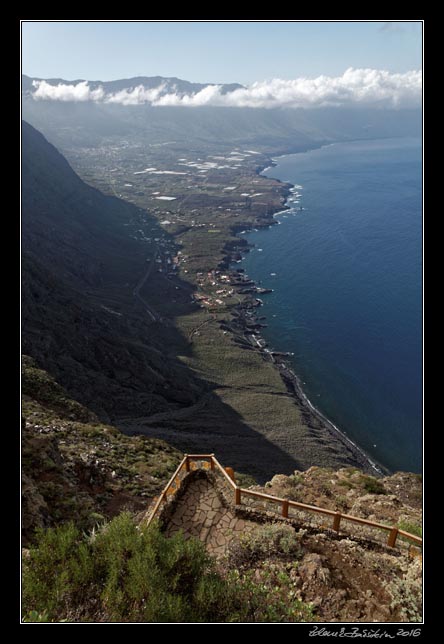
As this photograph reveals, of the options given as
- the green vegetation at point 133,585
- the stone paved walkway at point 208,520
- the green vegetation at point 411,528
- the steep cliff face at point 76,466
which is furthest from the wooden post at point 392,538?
the steep cliff face at point 76,466

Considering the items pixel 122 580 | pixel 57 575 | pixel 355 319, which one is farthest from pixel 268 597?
pixel 355 319

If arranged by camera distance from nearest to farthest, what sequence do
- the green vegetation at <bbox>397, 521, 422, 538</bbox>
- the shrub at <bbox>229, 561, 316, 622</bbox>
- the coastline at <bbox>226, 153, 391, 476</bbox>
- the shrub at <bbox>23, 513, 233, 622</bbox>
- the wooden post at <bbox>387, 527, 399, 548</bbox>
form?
the shrub at <bbox>23, 513, 233, 622</bbox> → the shrub at <bbox>229, 561, 316, 622</bbox> → the wooden post at <bbox>387, 527, 399, 548</bbox> → the green vegetation at <bbox>397, 521, 422, 538</bbox> → the coastline at <bbox>226, 153, 391, 476</bbox>


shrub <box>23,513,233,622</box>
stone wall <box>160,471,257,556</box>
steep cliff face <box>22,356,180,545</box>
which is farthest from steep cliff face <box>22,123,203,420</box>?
shrub <box>23,513,233,622</box>

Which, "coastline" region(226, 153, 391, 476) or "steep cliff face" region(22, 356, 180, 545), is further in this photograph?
"coastline" region(226, 153, 391, 476)

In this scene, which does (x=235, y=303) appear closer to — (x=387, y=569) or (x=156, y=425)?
(x=156, y=425)

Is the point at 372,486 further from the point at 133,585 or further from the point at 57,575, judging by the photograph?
the point at 57,575

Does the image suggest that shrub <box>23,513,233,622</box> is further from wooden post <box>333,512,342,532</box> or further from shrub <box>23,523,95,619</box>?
wooden post <box>333,512,342,532</box>

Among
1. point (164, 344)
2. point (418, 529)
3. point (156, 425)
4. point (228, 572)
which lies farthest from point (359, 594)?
point (164, 344)
